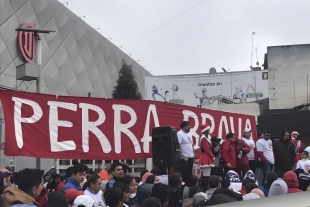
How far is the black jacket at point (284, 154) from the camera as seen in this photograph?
1170cm

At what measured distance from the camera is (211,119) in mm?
11711

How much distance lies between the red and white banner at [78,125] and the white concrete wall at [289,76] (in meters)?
25.5

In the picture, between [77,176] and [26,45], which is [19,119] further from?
[26,45]

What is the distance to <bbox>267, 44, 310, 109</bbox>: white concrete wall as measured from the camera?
33.3 metres

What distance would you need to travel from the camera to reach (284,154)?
1173 centimetres

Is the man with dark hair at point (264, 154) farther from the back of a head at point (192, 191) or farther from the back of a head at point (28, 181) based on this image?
the back of a head at point (28, 181)

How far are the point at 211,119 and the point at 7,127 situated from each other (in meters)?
6.07

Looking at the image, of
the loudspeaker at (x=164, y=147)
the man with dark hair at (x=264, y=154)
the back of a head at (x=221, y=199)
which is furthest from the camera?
the man with dark hair at (x=264, y=154)

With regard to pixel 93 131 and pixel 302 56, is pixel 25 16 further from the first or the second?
pixel 93 131

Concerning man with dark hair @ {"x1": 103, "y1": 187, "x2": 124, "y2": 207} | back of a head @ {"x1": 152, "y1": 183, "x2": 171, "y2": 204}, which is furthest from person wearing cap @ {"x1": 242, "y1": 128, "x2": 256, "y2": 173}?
man with dark hair @ {"x1": 103, "y1": 187, "x2": 124, "y2": 207}

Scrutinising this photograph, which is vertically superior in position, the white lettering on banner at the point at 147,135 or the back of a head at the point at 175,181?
the white lettering on banner at the point at 147,135

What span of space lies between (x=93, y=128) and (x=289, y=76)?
28.0m

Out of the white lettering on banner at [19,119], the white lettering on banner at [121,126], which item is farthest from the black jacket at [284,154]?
the white lettering on banner at [19,119]

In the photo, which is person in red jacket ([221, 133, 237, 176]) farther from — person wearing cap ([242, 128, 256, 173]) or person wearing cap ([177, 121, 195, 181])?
person wearing cap ([242, 128, 256, 173])
